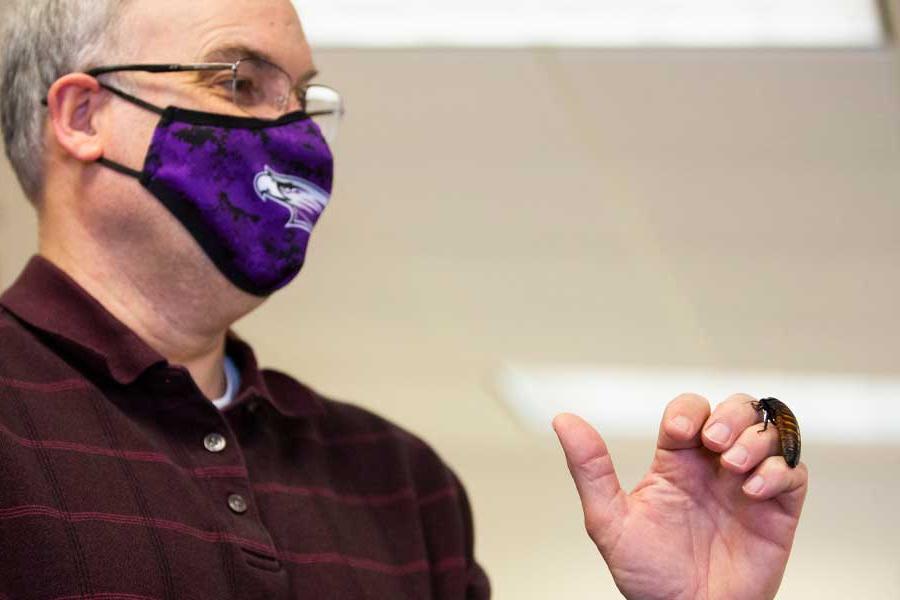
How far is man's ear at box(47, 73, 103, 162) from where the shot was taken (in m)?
1.68

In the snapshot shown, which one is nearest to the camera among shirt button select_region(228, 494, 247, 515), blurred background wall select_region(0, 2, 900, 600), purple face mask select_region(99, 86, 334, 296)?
shirt button select_region(228, 494, 247, 515)

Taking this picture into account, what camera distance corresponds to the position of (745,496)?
1386 millimetres

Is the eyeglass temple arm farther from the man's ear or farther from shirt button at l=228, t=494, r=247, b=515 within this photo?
shirt button at l=228, t=494, r=247, b=515

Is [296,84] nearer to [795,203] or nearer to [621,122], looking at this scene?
[621,122]

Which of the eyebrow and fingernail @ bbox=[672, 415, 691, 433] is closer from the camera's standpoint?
fingernail @ bbox=[672, 415, 691, 433]

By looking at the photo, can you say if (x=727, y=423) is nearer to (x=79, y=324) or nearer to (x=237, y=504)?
(x=237, y=504)

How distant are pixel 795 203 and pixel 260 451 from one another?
2063 mm

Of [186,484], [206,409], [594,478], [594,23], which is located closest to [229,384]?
[206,409]

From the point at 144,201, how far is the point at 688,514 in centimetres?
81

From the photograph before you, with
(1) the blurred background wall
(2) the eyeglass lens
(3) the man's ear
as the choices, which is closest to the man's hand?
(2) the eyeglass lens

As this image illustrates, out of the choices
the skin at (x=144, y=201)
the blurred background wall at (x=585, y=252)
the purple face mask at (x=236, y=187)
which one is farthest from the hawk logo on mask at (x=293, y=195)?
the blurred background wall at (x=585, y=252)

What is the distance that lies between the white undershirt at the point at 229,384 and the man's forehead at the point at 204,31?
17.2 inches

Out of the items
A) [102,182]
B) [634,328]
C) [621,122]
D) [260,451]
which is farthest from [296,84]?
[634,328]

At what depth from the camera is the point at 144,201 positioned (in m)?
1.64
